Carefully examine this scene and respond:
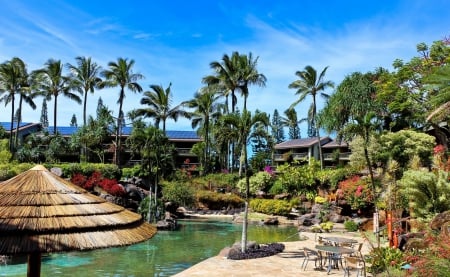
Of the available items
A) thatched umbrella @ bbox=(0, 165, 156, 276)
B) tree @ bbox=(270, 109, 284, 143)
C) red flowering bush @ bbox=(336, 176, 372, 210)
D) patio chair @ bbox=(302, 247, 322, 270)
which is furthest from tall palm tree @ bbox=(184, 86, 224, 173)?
thatched umbrella @ bbox=(0, 165, 156, 276)

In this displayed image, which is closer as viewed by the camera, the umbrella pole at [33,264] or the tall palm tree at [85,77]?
the umbrella pole at [33,264]

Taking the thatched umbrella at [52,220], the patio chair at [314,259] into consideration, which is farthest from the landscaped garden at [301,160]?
the thatched umbrella at [52,220]

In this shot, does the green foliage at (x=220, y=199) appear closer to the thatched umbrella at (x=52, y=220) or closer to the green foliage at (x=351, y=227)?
the green foliage at (x=351, y=227)

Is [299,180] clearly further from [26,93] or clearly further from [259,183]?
[26,93]

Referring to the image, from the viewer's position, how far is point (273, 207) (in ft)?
108

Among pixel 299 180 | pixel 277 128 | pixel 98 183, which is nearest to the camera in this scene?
pixel 98 183

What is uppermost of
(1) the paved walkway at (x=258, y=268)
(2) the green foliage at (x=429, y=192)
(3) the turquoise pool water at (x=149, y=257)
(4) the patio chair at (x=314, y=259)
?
(2) the green foliage at (x=429, y=192)

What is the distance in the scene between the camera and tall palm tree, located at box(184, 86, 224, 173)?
43.0 metres

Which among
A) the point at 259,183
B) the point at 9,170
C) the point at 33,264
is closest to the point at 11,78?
the point at 9,170

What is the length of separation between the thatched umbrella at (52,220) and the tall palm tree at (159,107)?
1422 inches

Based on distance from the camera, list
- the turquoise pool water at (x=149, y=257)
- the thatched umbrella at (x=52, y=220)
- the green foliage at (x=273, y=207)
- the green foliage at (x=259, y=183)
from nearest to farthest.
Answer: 1. the thatched umbrella at (x=52, y=220)
2. the turquoise pool water at (x=149, y=257)
3. the green foliage at (x=273, y=207)
4. the green foliage at (x=259, y=183)

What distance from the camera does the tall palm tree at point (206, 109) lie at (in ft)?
141

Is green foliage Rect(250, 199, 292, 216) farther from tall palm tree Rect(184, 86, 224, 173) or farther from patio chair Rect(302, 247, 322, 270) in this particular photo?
patio chair Rect(302, 247, 322, 270)

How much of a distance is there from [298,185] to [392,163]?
10506mm
